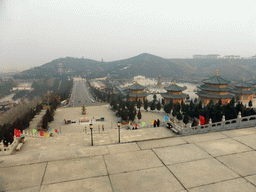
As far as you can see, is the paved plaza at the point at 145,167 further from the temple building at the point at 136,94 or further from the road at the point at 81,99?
the road at the point at 81,99

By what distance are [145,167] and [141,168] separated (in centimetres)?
26

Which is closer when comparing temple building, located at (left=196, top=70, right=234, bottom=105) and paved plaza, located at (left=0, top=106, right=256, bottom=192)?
paved plaza, located at (left=0, top=106, right=256, bottom=192)

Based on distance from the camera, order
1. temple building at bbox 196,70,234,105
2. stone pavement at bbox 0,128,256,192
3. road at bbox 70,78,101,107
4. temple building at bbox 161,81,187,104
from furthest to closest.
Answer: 1. road at bbox 70,78,101,107
2. temple building at bbox 161,81,187,104
3. temple building at bbox 196,70,234,105
4. stone pavement at bbox 0,128,256,192

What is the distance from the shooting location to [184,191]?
7.83 metres

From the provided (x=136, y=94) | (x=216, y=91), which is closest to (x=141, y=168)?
(x=216, y=91)

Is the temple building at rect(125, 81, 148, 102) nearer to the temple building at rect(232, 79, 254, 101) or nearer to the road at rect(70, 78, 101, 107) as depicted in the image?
the road at rect(70, 78, 101, 107)

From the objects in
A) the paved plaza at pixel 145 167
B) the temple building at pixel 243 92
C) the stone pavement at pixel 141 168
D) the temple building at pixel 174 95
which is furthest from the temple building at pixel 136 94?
the stone pavement at pixel 141 168

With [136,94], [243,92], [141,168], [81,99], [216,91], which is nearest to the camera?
[141,168]

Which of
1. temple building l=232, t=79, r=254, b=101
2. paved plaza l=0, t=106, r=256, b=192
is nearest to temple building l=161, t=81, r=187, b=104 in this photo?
temple building l=232, t=79, r=254, b=101

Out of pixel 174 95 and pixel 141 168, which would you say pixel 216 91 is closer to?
pixel 174 95

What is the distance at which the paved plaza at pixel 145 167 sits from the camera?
8242 mm

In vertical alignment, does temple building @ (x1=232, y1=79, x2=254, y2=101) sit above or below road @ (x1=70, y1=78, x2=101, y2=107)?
above

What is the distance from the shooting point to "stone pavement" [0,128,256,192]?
8.23 m

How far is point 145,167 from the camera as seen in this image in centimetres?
979
